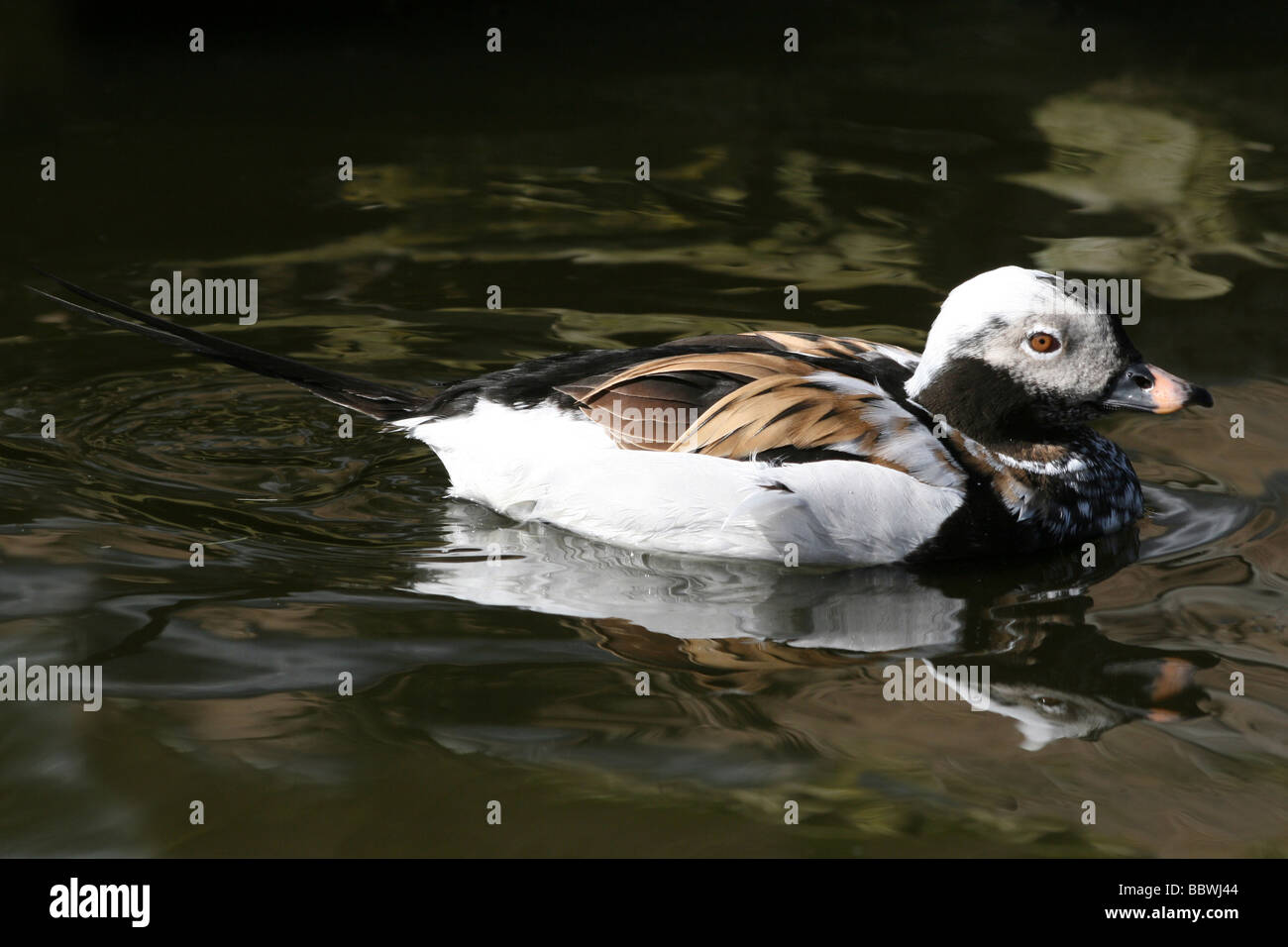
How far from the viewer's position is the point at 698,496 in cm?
591

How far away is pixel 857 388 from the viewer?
19.7ft

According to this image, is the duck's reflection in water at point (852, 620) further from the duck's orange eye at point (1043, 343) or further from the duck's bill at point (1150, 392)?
the duck's orange eye at point (1043, 343)

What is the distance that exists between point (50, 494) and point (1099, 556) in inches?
164

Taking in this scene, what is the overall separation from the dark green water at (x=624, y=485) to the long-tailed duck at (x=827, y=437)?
18 cm

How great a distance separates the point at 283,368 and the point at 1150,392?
3.37 meters

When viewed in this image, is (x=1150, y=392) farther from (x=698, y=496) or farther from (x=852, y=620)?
(x=698, y=496)

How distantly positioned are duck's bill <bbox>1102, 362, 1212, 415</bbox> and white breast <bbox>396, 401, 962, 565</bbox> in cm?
78

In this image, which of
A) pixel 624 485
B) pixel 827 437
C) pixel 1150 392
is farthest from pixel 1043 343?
pixel 624 485

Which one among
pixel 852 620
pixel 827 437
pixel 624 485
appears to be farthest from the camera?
pixel 624 485

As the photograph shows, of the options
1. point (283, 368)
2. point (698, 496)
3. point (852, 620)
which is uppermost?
point (283, 368)

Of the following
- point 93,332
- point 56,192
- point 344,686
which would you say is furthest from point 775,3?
point 344,686

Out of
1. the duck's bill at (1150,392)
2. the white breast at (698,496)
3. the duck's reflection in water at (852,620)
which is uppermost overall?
the duck's bill at (1150,392)

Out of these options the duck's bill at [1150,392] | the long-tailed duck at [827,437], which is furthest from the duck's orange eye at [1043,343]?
the duck's bill at [1150,392]

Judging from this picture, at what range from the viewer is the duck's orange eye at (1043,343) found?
602cm
